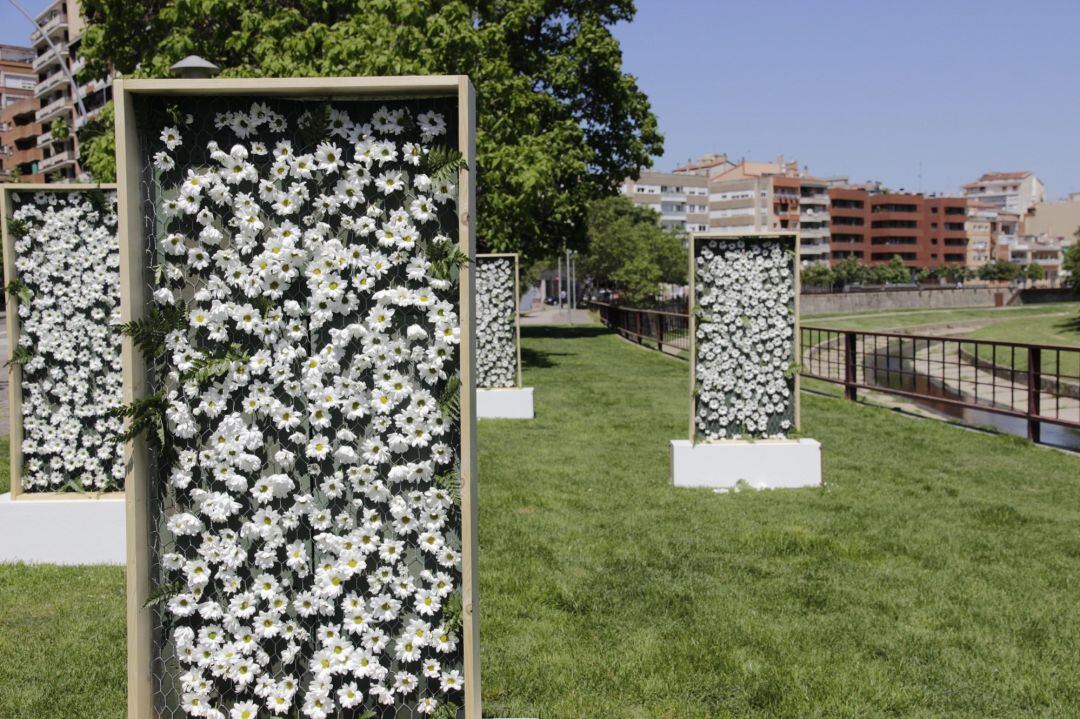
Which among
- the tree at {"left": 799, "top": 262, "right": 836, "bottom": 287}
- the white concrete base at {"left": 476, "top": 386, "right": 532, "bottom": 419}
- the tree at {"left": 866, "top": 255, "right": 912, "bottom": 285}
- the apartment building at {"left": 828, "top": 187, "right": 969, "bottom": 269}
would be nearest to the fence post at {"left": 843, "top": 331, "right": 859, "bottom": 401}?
the white concrete base at {"left": 476, "top": 386, "right": 532, "bottom": 419}

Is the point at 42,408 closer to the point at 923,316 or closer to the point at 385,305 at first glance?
the point at 385,305

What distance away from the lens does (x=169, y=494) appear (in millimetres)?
3713

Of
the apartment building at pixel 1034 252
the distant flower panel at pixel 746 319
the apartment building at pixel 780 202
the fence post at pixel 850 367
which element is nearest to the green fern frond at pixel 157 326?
the distant flower panel at pixel 746 319

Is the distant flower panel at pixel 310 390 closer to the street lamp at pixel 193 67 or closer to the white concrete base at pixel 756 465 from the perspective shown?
the street lamp at pixel 193 67

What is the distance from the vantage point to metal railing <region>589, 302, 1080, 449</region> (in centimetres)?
1227

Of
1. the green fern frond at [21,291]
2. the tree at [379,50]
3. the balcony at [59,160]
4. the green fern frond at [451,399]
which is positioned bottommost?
the green fern frond at [451,399]

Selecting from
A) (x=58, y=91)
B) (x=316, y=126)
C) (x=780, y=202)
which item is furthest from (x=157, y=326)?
(x=780, y=202)

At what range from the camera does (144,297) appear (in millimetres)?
3672

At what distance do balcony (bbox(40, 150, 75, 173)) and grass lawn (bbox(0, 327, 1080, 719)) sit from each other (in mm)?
88504

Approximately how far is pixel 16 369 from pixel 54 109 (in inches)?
3701

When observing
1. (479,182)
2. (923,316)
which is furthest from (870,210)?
(479,182)

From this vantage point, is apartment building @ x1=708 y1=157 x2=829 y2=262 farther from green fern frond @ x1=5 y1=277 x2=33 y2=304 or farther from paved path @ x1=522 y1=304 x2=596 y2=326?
green fern frond @ x1=5 y1=277 x2=33 y2=304

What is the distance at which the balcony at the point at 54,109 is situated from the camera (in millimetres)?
87456

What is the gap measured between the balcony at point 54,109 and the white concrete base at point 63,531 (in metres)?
89.3
